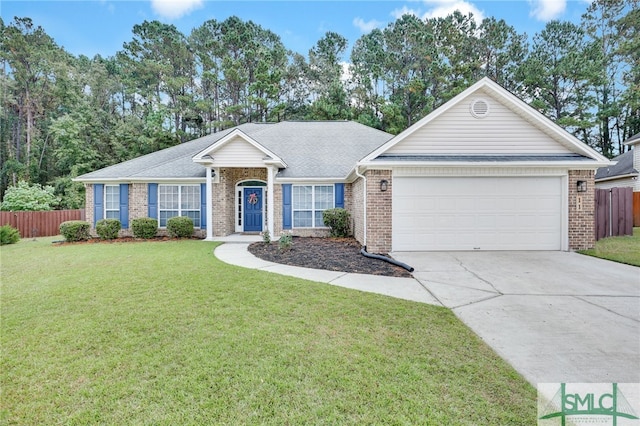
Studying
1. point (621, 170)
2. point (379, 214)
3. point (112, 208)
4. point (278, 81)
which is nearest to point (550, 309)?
point (379, 214)

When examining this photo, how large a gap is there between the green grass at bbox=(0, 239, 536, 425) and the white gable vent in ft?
23.4

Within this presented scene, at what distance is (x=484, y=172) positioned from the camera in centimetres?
897

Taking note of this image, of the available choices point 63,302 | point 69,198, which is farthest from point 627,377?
point 69,198

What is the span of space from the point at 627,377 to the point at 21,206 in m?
25.4

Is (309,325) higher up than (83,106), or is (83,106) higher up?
(83,106)

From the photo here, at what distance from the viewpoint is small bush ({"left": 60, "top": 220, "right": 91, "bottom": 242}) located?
11.9 metres

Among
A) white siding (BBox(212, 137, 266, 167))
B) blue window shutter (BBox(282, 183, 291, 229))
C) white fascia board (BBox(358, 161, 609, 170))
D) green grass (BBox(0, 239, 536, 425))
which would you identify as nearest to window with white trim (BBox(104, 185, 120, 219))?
white siding (BBox(212, 137, 266, 167))

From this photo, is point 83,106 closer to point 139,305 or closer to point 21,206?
point 21,206

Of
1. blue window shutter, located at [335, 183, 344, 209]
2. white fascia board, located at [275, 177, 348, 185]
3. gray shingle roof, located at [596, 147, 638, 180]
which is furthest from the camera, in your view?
gray shingle roof, located at [596, 147, 638, 180]

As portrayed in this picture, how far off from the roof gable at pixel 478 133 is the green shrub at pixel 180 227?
8.39m

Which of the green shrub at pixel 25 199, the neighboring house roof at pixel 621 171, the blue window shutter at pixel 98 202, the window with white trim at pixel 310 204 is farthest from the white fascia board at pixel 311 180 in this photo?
the green shrub at pixel 25 199

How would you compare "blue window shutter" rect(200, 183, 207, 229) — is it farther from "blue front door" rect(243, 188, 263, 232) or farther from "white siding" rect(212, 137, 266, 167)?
"blue front door" rect(243, 188, 263, 232)

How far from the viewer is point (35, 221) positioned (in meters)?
15.3

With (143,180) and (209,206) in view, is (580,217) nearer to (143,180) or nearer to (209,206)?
(209,206)
